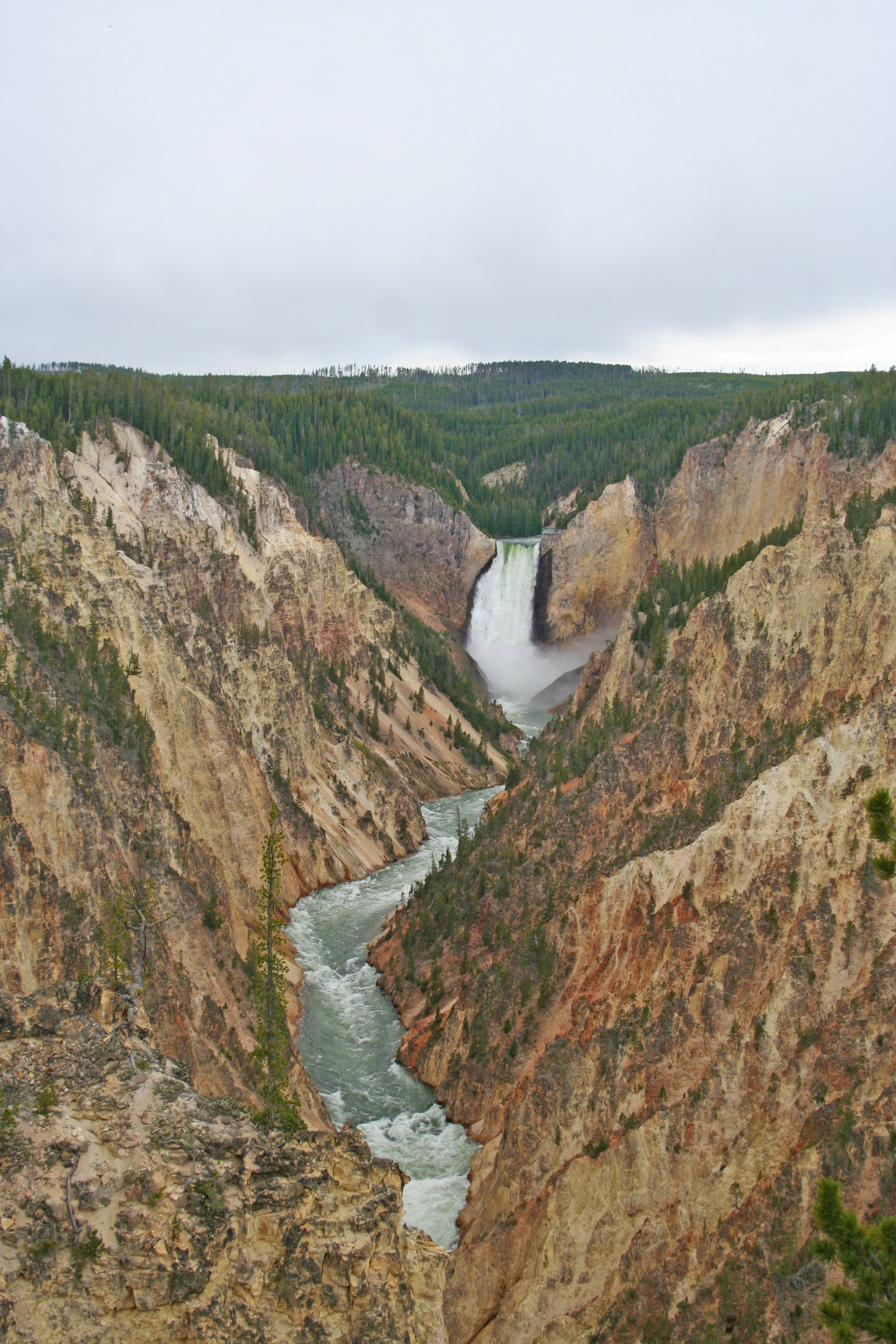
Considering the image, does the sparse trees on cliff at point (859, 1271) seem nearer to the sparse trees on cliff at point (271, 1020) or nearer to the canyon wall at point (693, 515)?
the sparse trees on cliff at point (271, 1020)

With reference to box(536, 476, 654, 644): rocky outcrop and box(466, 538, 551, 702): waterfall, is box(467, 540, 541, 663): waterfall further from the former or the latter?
box(536, 476, 654, 644): rocky outcrop

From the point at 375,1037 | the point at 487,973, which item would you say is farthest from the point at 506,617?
the point at 487,973

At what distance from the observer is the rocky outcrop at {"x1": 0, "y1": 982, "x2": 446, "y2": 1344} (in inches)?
507

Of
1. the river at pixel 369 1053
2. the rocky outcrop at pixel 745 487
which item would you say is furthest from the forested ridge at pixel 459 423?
the river at pixel 369 1053

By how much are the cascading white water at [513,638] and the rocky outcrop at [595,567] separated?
4.43 ft

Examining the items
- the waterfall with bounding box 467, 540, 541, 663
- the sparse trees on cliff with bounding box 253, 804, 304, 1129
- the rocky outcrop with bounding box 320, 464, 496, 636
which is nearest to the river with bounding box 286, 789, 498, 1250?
the sparse trees on cliff with bounding box 253, 804, 304, 1129

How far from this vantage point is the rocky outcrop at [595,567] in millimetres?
109188

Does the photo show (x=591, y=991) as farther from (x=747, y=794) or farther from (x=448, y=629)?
(x=448, y=629)

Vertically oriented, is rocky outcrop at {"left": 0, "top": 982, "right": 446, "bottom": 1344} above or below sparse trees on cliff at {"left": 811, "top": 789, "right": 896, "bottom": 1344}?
below

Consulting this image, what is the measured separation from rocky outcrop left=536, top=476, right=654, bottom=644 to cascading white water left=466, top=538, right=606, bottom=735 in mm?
1350

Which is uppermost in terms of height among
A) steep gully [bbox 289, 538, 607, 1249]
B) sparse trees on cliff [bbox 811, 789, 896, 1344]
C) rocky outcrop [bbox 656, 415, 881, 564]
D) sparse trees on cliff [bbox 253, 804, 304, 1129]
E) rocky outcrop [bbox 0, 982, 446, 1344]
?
rocky outcrop [bbox 656, 415, 881, 564]

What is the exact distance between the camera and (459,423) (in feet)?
527

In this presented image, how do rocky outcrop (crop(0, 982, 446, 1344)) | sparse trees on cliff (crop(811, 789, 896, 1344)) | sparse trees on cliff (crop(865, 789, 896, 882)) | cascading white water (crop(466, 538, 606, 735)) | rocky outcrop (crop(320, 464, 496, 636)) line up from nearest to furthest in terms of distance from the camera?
sparse trees on cliff (crop(811, 789, 896, 1344)) < sparse trees on cliff (crop(865, 789, 896, 882)) < rocky outcrop (crop(0, 982, 446, 1344)) < cascading white water (crop(466, 538, 606, 735)) < rocky outcrop (crop(320, 464, 496, 636))

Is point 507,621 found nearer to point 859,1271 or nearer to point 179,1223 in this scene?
point 179,1223
